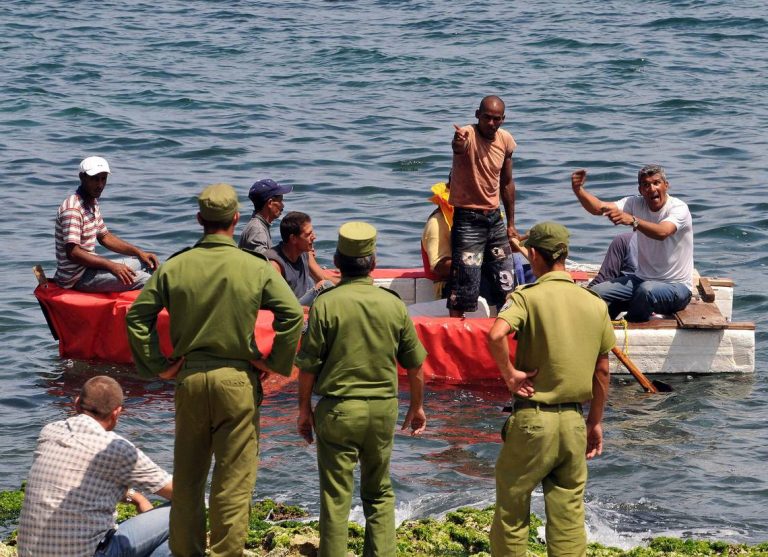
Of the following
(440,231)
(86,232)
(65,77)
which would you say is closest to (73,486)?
(86,232)

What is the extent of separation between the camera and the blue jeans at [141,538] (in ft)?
21.3

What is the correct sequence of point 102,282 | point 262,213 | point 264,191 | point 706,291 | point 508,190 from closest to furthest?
point 264,191 → point 262,213 → point 508,190 → point 102,282 → point 706,291

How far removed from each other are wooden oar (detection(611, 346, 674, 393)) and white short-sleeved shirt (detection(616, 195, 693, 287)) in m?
0.77

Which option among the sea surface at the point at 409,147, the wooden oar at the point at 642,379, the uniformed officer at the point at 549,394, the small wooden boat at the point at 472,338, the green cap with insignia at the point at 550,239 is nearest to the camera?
the uniformed officer at the point at 549,394

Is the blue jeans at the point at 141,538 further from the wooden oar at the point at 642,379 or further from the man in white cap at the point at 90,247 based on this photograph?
the wooden oar at the point at 642,379

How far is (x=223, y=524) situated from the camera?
21.7 ft

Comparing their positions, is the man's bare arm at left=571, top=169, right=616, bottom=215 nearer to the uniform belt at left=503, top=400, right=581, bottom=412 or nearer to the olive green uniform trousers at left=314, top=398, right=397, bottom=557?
the uniform belt at left=503, top=400, right=581, bottom=412

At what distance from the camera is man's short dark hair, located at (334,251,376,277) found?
6633 mm

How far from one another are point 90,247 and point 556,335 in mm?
A: 5801

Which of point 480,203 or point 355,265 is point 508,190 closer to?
point 480,203

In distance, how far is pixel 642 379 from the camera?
37.0 feet

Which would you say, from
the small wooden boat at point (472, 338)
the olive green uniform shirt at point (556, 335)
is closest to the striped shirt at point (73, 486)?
the olive green uniform shirt at point (556, 335)

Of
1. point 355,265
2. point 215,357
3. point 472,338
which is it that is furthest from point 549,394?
point 472,338

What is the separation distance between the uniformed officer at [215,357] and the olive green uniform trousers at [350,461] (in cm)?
39
